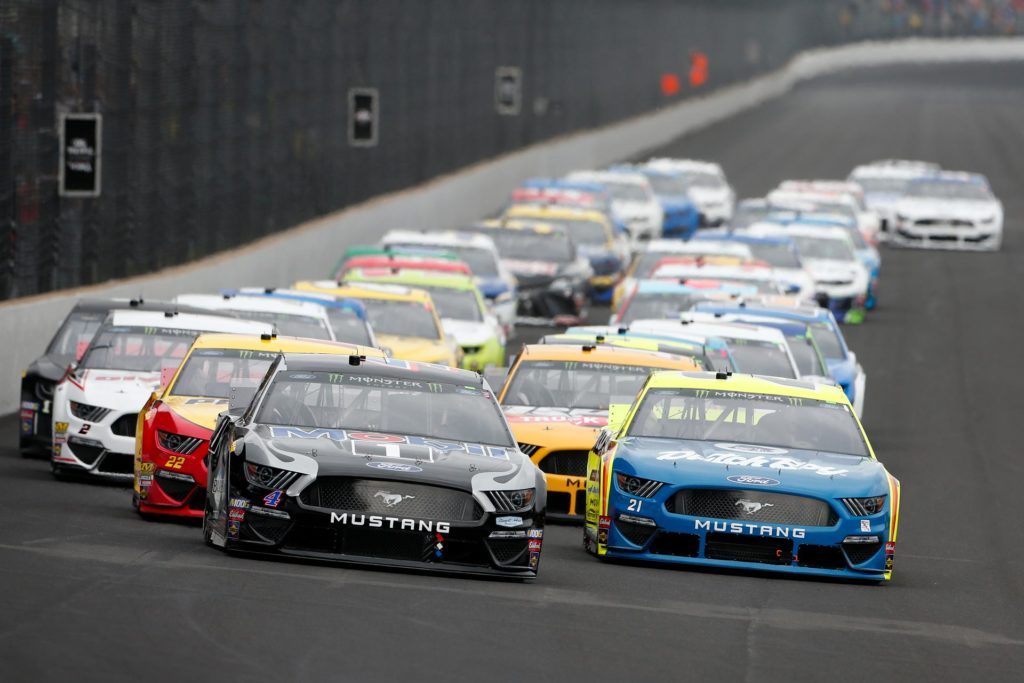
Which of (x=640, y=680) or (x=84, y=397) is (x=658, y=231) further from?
(x=640, y=680)

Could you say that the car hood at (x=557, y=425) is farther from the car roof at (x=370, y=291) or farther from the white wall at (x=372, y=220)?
the car roof at (x=370, y=291)

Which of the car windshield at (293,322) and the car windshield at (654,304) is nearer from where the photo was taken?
the car windshield at (293,322)

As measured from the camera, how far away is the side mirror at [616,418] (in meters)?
14.5

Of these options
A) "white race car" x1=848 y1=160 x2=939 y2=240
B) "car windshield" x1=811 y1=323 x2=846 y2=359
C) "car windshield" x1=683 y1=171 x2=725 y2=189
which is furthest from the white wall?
"white race car" x1=848 y1=160 x2=939 y2=240

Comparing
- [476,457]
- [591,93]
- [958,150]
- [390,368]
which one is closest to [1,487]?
[390,368]

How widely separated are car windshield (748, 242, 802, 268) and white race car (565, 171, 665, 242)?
10.2 m

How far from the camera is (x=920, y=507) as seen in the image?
18250mm

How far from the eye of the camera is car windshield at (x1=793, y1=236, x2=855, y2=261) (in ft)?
117

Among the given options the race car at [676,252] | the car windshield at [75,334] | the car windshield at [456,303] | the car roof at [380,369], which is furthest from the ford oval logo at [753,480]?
the race car at [676,252]

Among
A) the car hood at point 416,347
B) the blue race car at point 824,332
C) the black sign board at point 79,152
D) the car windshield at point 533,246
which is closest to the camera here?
the car hood at point 416,347

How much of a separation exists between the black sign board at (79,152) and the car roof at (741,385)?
1236 cm

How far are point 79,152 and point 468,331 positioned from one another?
477 centimetres

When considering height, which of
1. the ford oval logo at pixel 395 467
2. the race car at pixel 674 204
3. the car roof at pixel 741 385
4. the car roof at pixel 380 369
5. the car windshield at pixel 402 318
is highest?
the car roof at pixel 380 369

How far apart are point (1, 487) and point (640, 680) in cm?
722
